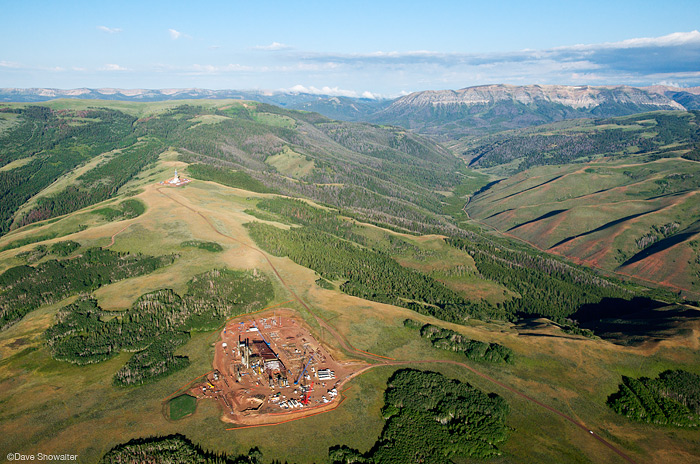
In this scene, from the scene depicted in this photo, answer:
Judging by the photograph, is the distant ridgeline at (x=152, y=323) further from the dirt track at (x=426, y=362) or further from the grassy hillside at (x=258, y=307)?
the dirt track at (x=426, y=362)

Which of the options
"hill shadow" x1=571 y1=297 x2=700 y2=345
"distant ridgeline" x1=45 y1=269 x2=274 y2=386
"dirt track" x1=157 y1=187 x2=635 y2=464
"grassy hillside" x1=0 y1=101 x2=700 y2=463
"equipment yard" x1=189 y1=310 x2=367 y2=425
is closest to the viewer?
"grassy hillside" x1=0 y1=101 x2=700 y2=463

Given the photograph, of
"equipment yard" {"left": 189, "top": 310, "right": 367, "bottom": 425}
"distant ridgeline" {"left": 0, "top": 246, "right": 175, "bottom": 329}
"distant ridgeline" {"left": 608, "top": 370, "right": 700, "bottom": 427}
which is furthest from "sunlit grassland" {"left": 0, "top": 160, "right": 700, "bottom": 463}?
"distant ridgeline" {"left": 0, "top": 246, "right": 175, "bottom": 329}

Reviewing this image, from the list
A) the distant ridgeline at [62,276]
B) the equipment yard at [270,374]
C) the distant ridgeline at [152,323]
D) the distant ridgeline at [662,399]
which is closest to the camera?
the equipment yard at [270,374]

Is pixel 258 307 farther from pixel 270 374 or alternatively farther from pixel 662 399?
pixel 662 399

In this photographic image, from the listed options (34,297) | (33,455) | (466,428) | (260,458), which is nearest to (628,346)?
(466,428)

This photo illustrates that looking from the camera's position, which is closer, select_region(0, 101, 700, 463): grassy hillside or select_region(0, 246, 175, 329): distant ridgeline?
select_region(0, 101, 700, 463): grassy hillside

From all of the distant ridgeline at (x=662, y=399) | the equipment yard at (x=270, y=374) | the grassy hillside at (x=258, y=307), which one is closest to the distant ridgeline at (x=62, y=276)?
the grassy hillside at (x=258, y=307)

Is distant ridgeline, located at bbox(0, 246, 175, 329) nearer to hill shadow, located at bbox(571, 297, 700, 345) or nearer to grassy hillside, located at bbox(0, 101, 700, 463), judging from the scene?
grassy hillside, located at bbox(0, 101, 700, 463)
